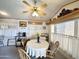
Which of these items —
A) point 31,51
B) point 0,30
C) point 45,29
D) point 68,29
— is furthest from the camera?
point 45,29

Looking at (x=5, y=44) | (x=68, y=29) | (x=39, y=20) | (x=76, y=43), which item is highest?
(x=39, y=20)

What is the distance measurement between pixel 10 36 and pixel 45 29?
3.03 m

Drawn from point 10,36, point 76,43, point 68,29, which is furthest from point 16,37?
point 76,43

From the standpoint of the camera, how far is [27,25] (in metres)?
10.2

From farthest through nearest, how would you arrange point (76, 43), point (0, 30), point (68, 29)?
1. point (0, 30)
2. point (68, 29)
3. point (76, 43)

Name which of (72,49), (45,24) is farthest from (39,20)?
(72,49)

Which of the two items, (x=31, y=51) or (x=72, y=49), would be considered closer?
(x=31, y=51)

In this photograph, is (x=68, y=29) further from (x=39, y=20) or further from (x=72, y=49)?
(x=39, y=20)

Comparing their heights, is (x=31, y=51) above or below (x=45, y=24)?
below

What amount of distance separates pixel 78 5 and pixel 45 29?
554 centimetres

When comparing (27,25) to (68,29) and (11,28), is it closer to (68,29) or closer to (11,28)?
(11,28)

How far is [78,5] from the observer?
17.1 feet

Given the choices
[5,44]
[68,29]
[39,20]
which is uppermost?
[39,20]

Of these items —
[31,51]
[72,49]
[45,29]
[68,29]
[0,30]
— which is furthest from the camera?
[45,29]
